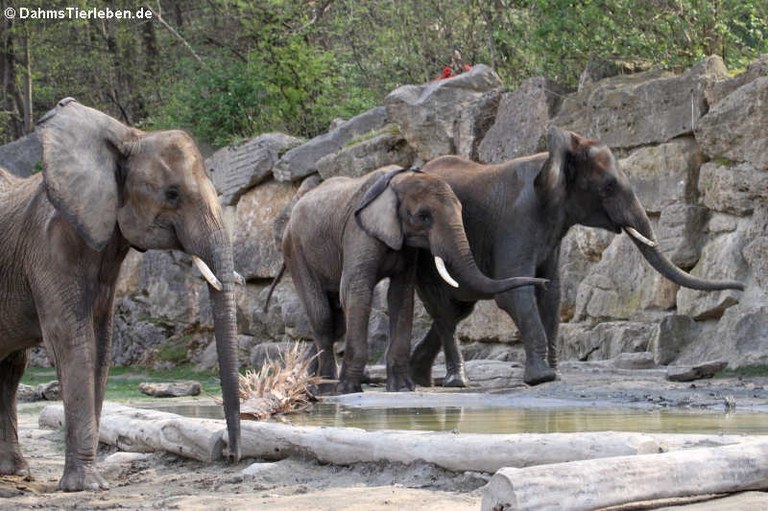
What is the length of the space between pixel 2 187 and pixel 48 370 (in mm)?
12510

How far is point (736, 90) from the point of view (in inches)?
505

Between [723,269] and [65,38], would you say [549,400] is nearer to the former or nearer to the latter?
[723,269]

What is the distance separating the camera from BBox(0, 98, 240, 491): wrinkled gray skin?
7023 mm

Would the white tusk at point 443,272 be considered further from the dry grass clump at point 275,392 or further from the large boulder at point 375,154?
the large boulder at point 375,154

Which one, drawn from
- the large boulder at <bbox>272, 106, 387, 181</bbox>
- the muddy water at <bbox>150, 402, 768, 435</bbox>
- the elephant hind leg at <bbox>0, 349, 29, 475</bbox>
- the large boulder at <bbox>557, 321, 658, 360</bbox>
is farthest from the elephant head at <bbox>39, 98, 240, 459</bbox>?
the large boulder at <bbox>272, 106, 387, 181</bbox>

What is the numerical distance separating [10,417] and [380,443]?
8.30 feet

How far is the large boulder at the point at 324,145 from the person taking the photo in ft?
58.2

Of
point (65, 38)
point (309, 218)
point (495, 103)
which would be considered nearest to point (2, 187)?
point (309, 218)

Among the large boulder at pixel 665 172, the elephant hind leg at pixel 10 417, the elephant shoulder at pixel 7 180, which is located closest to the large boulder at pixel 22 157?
the large boulder at pixel 665 172

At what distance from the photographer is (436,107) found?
53.2 feet

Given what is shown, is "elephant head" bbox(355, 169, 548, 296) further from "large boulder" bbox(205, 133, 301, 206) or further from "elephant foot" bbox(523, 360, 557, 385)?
"large boulder" bbox(205, 133, 301, 206)

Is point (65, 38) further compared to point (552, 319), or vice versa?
point (65, 38)

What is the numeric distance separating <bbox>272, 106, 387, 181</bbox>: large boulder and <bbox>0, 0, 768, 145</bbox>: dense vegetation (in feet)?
6.62

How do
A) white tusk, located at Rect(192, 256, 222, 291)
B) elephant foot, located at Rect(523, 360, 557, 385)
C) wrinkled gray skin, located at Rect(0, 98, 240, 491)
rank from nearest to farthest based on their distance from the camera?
white tusk, located at Rect(192, 256, 222, 291) < wrinkled gray skin, located at Rect(0, 98, 240, 491) < elephant foot, located at Rect(523, 360, 557, 385)
